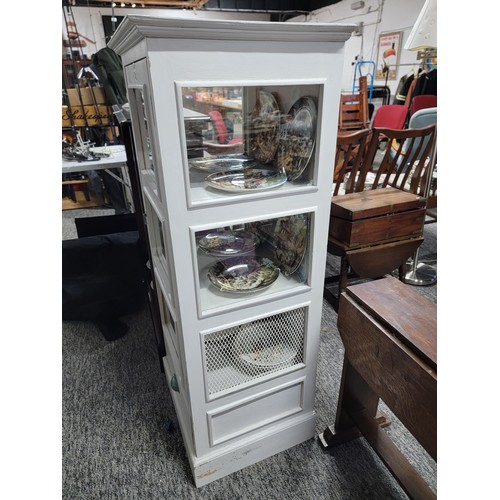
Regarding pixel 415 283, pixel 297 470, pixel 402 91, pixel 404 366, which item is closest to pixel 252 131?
pixel 404 366

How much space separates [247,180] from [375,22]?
18.6ft

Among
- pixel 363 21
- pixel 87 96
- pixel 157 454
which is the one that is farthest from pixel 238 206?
pixel 363 21

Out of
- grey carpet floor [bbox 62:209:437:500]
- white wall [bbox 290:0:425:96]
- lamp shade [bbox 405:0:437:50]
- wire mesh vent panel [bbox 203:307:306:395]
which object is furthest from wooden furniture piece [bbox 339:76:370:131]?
wire mesh vent panel [bbox 203:307:306:395]

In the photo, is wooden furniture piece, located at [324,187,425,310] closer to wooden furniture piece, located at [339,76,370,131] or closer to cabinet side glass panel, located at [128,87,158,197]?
cabinet side glass panel, located at [128,87,158,197]

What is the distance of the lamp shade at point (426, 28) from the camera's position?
197 centimetres

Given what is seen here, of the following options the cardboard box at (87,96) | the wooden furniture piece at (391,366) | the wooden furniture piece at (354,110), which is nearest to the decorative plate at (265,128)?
the wooden furniture piece at (391,366)

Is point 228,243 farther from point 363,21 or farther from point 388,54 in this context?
point 363,21

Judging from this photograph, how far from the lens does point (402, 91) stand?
15.6 ft

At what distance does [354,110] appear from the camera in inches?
156

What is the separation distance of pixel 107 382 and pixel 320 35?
5.70 feet

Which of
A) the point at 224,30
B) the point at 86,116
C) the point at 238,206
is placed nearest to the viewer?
the point at 224,30

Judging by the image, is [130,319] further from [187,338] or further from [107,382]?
[187,338]

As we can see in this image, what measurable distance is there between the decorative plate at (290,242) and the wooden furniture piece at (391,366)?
21 centimetres

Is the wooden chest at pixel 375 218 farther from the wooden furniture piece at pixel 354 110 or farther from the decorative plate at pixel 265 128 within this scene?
the wooden furniture piece at pixel 354 110
